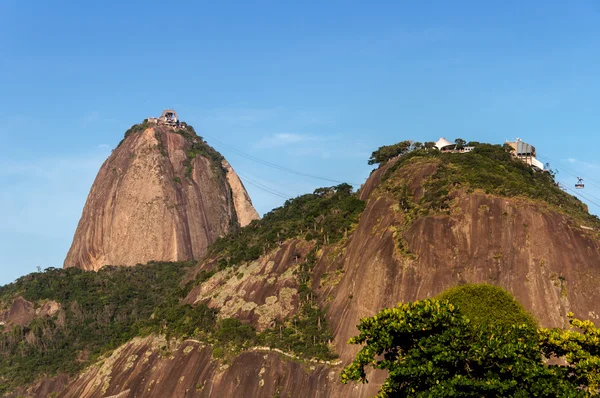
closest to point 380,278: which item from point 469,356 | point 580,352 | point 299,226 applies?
point 299,226

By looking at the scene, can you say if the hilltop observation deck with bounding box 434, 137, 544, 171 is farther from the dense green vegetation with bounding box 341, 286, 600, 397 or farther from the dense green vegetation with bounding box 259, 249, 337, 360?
the dense green vegetation with bounding box 341, 286, 600, 397

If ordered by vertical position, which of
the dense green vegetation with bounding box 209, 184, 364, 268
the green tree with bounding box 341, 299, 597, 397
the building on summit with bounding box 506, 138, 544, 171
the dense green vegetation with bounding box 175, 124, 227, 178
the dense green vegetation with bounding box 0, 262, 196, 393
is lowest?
the green tree with bounding box 341, 299, 597, 397

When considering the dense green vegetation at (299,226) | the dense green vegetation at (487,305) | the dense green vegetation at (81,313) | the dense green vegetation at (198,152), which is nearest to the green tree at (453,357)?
the dense green vegetation at (487,305)

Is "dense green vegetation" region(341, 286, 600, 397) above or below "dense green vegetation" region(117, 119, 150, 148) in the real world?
below

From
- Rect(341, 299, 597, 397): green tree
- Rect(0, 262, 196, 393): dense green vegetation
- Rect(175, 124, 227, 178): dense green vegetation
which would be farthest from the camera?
Rect(175, 124, 227, 178): dense green vegetation

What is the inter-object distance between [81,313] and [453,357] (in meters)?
88.3

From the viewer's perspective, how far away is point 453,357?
91.7 ft

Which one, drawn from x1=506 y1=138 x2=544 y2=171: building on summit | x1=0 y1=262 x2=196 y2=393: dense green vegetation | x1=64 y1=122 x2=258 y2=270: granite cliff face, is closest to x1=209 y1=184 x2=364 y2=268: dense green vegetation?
x1=0 y1=262 x2=196 y2=393: dense green vegetation

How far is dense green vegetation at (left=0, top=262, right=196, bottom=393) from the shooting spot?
93.6 metres

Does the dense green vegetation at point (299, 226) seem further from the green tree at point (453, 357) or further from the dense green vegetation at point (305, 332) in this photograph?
the green tree at point (453, 357)

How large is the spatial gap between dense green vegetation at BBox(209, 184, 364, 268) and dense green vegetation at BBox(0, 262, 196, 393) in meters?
8.04

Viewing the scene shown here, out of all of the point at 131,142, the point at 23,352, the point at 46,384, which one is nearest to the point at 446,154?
the point at 46,384

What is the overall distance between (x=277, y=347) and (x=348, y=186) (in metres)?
30.1

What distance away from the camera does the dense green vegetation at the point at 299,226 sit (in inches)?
2943
